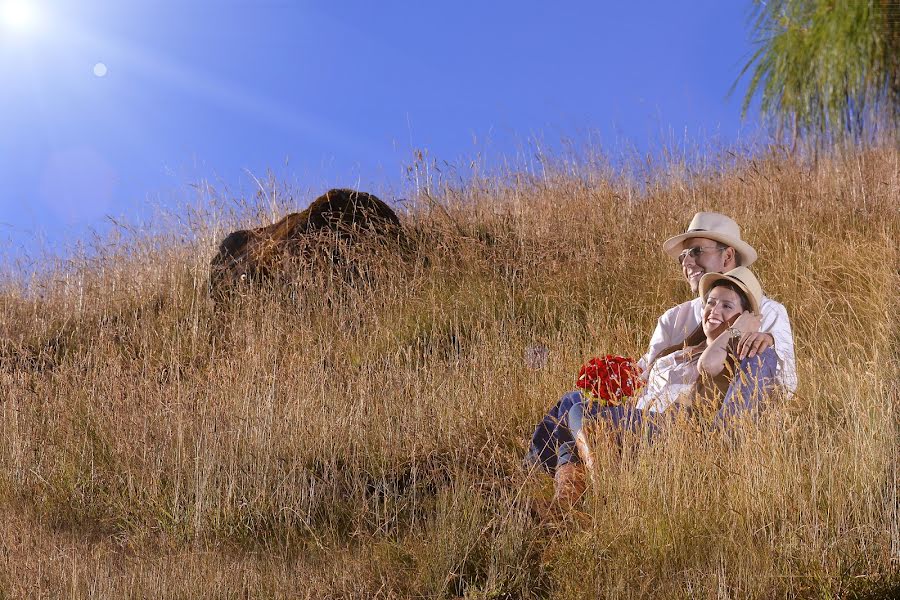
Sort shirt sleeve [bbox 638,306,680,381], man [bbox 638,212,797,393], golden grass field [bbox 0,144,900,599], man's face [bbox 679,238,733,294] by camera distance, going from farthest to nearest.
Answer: man's face [bbox 679,238,733,294]
shirt sleeve [bbox 638,306,680,381]
man [bbox 638,212,797,393]
golden grass field [bbox 0,144,900,599]

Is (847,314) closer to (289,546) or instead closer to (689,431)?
(689,431)

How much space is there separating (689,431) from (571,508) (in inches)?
23.9

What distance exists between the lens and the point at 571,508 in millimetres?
3688

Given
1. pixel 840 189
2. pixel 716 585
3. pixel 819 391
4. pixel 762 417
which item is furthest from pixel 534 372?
pixel 840 189

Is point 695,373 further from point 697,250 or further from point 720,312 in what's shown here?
point 697,250

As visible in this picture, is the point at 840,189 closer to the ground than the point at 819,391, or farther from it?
farther from it

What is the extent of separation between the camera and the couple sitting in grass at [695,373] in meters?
3.80

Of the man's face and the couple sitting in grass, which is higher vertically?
the man's face

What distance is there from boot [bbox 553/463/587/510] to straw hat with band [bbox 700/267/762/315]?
103cm

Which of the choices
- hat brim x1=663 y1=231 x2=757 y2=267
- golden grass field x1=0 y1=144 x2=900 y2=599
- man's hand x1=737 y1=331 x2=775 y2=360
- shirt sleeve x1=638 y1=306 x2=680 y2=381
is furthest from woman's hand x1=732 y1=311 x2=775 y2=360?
hat brim x1=663 y1=231 x2=757 y2=267

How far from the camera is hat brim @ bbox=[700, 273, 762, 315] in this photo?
153 inches

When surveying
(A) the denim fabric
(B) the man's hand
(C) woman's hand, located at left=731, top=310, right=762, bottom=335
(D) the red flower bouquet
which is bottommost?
(A) the denim fabric

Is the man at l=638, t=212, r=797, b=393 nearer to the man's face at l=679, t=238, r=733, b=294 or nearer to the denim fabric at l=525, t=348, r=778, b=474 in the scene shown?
the man's face at l=679, t=238, r=733, b=294

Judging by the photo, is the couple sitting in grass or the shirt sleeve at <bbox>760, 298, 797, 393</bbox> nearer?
the couple sitting in grass
